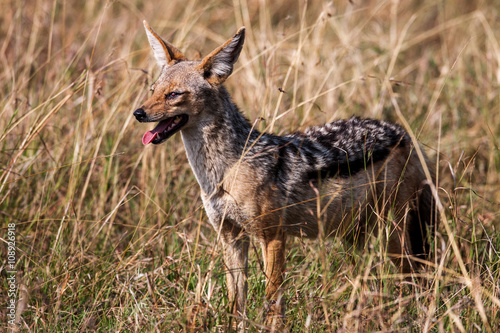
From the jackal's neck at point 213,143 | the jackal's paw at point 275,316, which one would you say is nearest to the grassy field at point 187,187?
the jackal's paw at point 275,316

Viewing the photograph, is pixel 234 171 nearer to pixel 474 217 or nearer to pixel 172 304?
pixel 172 304

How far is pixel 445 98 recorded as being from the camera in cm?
826

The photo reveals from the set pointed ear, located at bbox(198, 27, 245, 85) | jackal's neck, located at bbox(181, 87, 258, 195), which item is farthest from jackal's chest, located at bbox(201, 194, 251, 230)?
pointed ear, located at bbox(198, 27, 245, 85)

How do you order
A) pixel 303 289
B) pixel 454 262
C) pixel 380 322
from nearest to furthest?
pixel 380 322, pixel 303 289, pixel 454 262

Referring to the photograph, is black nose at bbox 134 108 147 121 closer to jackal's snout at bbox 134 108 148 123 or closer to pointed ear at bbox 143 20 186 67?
jackal's snout at bbox 134 108 148 123

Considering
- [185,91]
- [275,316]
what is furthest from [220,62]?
[275,316]

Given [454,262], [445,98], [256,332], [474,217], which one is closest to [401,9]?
[445,98]

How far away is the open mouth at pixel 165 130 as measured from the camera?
4.41 meters

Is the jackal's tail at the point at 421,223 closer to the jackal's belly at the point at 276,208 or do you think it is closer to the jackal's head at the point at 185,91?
the jackal's belly at the point at 276,208

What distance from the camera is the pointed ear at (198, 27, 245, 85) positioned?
4606 millimetres

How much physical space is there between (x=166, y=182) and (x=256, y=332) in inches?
108

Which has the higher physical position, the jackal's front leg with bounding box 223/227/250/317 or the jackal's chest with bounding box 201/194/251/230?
the jackal's chest with bounding box 201/194/251/230

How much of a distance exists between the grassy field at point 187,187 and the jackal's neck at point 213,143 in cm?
34

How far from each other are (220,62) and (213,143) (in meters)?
0.64
